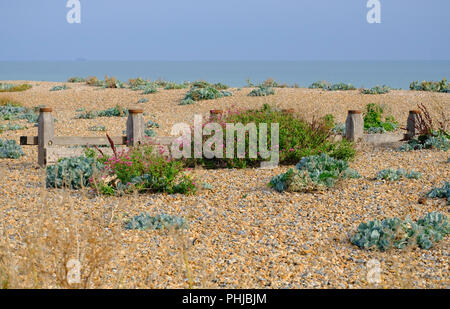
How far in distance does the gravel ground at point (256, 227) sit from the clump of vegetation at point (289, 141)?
356 mm

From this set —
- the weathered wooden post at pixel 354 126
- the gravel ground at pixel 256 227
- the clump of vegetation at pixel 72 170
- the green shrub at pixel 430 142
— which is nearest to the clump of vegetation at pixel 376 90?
the green shrub at pixel 430 142

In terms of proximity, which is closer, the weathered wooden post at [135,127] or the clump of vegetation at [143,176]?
the clump of vegetation at [143,176]

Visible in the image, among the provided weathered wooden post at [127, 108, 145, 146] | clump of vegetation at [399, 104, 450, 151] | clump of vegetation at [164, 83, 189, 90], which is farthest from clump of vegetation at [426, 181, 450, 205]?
clump of vegetation at [164, 83, 189, 90]

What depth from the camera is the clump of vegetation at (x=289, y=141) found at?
975cm

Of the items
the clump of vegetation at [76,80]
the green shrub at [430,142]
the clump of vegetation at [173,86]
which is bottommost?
the green shrub at [430,142]

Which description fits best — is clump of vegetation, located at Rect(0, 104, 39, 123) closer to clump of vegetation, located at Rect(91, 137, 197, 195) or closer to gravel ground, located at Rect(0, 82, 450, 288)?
gravel ground, located at Rect(0, 82, 450, 288)

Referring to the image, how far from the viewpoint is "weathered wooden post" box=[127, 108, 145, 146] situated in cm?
974

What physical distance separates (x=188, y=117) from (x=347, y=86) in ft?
26.8

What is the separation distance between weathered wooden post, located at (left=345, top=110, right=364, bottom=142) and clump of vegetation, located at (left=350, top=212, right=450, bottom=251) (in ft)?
16.7

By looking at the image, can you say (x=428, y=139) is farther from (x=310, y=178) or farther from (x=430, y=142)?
(x=310, y=178)

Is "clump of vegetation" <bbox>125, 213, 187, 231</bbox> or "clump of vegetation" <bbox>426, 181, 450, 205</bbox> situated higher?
"clump of vegetation" <bbox>426, 181, 450, 205</bbox>

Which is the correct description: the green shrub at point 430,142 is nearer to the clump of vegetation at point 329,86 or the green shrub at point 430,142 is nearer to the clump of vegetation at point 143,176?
the clump of vegetation at point 143,176

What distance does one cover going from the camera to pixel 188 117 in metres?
16.6
